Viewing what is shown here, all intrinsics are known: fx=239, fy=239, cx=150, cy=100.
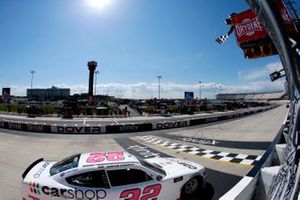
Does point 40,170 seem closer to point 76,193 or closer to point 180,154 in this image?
point 76,193

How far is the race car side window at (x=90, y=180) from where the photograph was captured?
4773 mm

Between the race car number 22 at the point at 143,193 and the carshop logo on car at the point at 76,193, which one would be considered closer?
the carshop logo on car at the point at 76,193

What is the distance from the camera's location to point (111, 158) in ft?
18.1

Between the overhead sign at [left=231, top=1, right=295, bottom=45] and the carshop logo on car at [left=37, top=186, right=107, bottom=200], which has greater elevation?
the overhead sign at [left=231, top=1, right=295, bottom=45]

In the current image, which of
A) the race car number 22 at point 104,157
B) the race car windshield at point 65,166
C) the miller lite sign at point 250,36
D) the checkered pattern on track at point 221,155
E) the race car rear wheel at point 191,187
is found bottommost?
the checkered pattern on track at point 221,155

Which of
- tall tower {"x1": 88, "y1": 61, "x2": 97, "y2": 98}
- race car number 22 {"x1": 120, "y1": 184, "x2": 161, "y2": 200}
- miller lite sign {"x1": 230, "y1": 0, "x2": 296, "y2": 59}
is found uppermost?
tall tower {"x1": 88, "y1": 61, "x2": 97, "y2": 98}

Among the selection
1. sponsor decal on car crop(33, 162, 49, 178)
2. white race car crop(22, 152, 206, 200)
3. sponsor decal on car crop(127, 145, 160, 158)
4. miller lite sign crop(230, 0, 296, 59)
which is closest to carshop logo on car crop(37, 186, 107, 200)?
white race car crop(22, 152, 206, 200)

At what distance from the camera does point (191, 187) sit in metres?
5.87

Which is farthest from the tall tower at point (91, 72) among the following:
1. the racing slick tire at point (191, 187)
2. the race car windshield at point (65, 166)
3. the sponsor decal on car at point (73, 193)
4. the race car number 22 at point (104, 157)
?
the sponsor decal on car at point (73, 193)

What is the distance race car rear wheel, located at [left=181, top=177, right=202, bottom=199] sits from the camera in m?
5.66

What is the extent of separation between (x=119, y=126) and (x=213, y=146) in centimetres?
927

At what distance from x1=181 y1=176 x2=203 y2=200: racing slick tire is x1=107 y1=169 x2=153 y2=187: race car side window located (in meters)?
1.04

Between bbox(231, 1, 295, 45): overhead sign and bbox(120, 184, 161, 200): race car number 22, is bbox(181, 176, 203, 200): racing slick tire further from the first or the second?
bbox(231, 1, 295, 45): overhead sign

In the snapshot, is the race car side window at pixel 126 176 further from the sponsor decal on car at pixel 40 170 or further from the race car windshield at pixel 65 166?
the sponsor decal on car at pixel 40 170
